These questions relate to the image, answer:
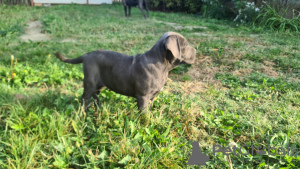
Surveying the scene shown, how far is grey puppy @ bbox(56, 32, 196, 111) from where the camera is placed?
269cm

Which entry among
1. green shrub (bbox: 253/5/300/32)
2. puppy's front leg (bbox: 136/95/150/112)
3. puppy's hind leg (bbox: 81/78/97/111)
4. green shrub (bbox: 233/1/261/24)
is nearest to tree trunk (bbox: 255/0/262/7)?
green shrub (bbox: 233/1/261/24)

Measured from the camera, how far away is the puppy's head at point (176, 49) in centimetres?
253

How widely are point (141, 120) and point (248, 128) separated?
1.38m

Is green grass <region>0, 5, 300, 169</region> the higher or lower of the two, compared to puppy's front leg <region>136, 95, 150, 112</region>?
lower

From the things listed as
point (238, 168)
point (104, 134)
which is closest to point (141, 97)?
point (104, 134)

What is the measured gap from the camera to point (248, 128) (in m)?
2.95

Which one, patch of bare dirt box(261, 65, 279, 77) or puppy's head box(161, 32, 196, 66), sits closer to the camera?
puppy's head box(161, 32, 196, 66)

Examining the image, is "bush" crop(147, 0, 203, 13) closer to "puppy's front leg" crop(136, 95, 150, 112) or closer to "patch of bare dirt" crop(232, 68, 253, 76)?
"patch of bare dirt" crop(232, 68, 253, 76)

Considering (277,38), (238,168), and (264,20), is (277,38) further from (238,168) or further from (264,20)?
(238,168)

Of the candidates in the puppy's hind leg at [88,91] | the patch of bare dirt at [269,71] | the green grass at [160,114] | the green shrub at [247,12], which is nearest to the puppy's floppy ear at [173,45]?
the green grass at [160,114]

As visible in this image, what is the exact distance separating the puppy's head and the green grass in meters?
0.76

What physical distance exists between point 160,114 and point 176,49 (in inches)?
33.6

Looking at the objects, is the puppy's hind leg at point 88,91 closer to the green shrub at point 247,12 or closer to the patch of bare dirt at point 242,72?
the patch of bare dirt at point 242,72

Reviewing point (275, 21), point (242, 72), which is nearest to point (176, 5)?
point (275, 21)
